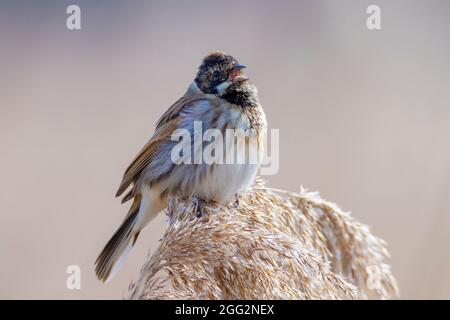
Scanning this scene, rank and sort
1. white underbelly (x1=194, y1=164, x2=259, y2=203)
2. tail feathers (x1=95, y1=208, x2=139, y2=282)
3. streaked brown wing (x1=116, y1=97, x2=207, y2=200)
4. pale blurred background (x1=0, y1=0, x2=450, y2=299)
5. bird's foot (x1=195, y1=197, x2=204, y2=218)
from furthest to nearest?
pale blurred background (x1=0, y1=0, x2=450, y2=299) < streaked brown wing (x1=116, y1=97, x2=207, y2=200) < tail feathers (x1=95, y1=208, x2=139, y2=282) < white underbelly (x1=194, y1=164, x2=259, y2=203) < bird's foot (x1=195, y1=197, x2=204, y2=218)

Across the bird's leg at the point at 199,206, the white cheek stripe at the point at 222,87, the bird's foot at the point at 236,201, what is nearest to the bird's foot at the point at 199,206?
the bird's leg at the point at 199,206

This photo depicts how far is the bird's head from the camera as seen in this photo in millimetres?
3949

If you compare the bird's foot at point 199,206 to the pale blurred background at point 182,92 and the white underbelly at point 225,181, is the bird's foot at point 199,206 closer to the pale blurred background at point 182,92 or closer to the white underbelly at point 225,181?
the white underbelly at point 225,181

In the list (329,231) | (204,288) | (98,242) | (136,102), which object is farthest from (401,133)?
(204,288)

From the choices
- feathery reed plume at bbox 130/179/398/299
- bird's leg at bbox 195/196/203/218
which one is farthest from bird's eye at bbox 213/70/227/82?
feathery reed plume at bbox 130/179/398/299

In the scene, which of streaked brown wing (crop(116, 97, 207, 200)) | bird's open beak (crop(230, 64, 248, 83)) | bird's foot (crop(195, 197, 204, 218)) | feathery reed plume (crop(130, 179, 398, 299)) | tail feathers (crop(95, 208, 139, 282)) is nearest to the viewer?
feathery reed plume (crop(130, 179, 398, 299))

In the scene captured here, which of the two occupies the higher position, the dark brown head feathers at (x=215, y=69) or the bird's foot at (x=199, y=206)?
the dark brown head feathers at (x=215, y=69)

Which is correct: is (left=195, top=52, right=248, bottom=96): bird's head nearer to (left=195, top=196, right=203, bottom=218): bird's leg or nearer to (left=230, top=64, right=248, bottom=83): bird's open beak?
(left=230, top=64, right=248, bottom=83): bird's open beak

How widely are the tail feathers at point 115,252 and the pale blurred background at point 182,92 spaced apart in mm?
1095

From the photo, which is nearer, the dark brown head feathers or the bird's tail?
the bird's tail

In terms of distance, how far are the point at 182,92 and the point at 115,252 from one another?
292 centimetres

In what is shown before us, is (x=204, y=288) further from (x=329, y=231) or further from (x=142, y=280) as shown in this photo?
(x=329, y=231)

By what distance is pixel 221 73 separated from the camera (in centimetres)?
397

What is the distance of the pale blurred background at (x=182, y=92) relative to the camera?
5434mm
